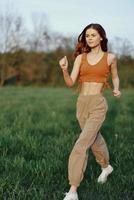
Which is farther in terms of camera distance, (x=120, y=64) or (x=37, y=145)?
(x=120, y=64)

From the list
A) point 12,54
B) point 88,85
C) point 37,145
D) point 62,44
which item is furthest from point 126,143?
point 62,44

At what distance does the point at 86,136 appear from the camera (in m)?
4.69

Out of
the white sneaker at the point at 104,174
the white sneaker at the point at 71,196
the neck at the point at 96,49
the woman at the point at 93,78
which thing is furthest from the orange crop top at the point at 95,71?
the white sneaker at the point at 71,196

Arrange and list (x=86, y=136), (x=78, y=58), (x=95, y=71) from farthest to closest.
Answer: (x=78, y=58)
(x=95, y=71)
(x=86, y=136)

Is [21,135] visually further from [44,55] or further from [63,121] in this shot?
[44,55]

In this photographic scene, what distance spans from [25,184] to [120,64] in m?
50.0

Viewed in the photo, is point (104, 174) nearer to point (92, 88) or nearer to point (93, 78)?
point (92, 88)

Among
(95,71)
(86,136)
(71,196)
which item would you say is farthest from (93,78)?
(71,196)

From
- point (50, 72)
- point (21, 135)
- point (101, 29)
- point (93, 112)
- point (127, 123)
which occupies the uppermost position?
point (101, 29)

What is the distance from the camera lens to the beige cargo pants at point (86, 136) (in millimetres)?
4586

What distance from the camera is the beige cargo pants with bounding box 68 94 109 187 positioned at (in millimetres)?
4586

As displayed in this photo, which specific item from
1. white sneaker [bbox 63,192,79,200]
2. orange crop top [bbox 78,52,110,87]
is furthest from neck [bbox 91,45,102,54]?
white sneaker [bbox 63,192,79,200]

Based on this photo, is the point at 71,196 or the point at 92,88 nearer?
the point at 71,196

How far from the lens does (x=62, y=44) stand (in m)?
58.6
